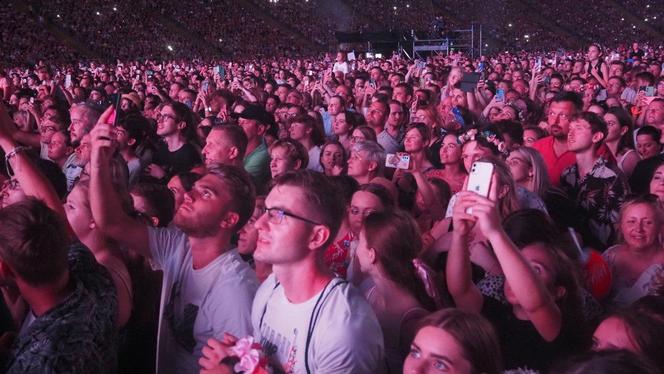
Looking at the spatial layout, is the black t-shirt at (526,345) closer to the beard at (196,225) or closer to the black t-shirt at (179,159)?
the beard at (196,225)

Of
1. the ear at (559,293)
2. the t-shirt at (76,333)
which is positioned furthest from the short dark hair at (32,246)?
the ear at (559,293)

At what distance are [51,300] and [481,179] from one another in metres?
1.52

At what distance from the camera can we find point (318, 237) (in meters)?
2.42

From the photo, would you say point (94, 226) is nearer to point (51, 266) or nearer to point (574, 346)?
point (51, 266)

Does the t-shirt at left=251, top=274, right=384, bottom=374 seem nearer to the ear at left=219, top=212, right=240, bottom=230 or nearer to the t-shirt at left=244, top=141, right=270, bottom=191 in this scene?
the ear at left=219, top=212, right=240, bottom=230

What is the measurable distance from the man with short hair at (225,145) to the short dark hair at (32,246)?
8.92 feet

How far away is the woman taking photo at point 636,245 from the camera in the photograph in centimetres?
345

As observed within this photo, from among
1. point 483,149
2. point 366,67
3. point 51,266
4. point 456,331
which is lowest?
point 456,331

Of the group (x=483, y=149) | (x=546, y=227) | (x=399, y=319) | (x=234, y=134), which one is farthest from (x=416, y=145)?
(x=399, y=319)

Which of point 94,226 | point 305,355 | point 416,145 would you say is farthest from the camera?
point 416,145

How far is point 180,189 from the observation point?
139 inches

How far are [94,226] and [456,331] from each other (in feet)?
5.54

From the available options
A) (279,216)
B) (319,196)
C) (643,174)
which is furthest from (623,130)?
(279,216)

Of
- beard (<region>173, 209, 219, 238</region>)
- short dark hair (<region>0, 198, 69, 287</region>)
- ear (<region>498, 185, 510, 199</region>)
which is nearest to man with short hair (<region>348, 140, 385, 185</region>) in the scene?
ear (<region>498, 185, 510, 199</region>)
